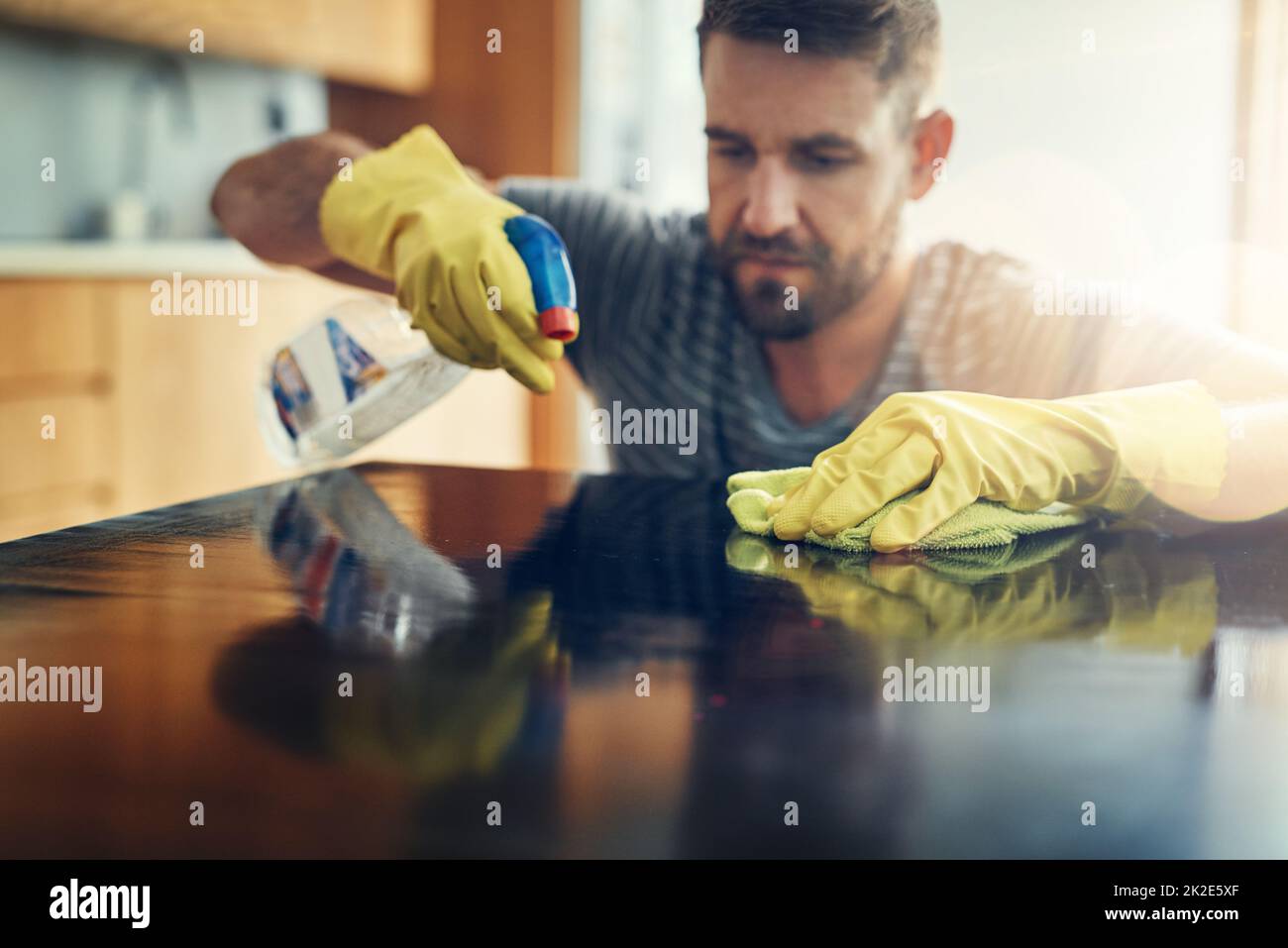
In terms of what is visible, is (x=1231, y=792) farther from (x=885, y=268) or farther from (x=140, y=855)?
(x=885, y=268)

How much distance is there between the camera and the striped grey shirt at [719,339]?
160 centimetres

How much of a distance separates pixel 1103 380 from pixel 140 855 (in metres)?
1.28

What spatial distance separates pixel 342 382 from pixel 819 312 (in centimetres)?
71

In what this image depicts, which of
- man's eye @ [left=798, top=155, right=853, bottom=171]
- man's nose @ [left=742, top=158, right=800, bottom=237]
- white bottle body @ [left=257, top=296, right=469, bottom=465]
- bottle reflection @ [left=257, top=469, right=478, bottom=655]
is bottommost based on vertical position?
bottle reflection @ [left=257, top=469, right=478, bottom=655]

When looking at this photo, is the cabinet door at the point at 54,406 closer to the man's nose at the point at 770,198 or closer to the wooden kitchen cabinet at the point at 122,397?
the wooden kitchen cabinet at the point at 122,397

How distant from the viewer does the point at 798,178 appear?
1.43m

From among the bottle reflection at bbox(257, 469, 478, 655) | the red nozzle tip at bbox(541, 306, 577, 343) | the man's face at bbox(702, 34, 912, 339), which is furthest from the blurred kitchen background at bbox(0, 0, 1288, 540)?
the red nozzle tip at bbox(541, 306, 577, 343)

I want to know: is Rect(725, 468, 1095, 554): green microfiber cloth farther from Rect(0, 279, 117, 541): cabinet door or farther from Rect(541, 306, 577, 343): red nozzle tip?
Rect(0, 279, 117, 541): cabinet door

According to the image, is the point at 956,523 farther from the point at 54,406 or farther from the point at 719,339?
the point at 54,406

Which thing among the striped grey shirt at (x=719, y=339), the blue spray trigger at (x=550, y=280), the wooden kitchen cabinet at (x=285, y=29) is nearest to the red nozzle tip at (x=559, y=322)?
the blue spray trigger at (x=550, y=280)

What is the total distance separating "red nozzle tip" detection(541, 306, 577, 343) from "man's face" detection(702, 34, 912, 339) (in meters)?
0.52

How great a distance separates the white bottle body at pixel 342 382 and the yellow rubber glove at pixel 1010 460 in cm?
45

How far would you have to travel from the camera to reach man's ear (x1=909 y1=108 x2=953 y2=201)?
1.53 m

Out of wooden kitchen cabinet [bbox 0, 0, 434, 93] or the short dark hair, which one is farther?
wooden kitchen cabinet [bbox 0, 0, 434, 93]
